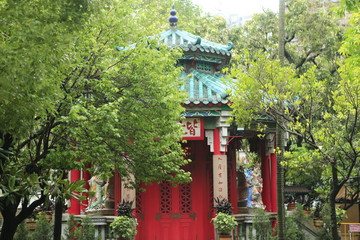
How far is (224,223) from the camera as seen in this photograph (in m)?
17.0

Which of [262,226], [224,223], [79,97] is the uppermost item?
[79,97]

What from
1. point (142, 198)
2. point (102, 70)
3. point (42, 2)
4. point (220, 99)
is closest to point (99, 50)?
point (102, 70)

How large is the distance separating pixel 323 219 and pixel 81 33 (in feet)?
38.8

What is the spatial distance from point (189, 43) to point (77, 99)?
25.8 feet

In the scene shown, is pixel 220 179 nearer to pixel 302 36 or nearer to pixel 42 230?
pixel 42 230

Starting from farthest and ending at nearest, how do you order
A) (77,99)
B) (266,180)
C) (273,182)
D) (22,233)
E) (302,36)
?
(302,36), (266,180), (273,182), (22,233), (77,99)

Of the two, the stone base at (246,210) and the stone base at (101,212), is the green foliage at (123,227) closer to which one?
the stone base at (101,212)

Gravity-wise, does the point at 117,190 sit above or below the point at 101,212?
above

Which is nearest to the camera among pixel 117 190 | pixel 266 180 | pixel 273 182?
pixel 117 190

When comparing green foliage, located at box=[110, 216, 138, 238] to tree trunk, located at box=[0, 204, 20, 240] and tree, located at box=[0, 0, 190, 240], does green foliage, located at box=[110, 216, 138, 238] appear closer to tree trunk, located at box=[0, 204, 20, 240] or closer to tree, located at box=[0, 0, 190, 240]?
tree, located at box=[0, 0, 190, 240]

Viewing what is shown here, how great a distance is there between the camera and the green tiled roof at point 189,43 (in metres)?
19.5

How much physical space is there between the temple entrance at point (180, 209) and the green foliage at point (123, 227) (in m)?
2.30

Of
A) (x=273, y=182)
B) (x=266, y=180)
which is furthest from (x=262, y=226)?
(x=266, y=180)

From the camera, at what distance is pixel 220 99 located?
704 inches
